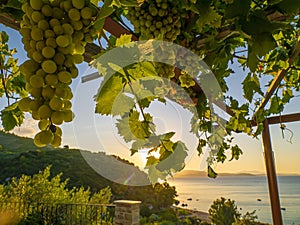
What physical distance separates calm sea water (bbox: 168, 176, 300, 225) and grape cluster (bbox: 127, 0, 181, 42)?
274 centimetres

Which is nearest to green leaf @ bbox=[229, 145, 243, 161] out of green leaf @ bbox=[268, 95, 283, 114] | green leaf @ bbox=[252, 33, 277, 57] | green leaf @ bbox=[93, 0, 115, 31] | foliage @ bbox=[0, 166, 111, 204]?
green leaf @ bbox=[268, 95, 283, 114]

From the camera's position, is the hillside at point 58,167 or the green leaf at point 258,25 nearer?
the green leaf at point 258,25

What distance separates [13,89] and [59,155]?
7.16m

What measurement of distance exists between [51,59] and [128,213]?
3831 mm

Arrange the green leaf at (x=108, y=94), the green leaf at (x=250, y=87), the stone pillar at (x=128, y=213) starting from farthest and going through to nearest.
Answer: the stone pillar at (x=128, y=213)
the green leaf at (x=250, y=87)
the green leaf at (x=108, y=94)

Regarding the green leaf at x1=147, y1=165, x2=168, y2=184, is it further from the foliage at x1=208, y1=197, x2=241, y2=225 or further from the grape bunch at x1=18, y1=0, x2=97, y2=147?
the foliage at x1=208, y1=197, x2=241, y2=225

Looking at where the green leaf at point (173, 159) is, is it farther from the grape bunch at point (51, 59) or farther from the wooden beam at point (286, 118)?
the wooden beam at point (286, 118)

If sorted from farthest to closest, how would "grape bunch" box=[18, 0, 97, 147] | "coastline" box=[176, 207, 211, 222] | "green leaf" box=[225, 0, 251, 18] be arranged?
1. "coastline" box=[176, 207, 211, 222]
2. "green leaf" box=[225, 0, 251, 18]
3. "grape bunch" box=[18, 0, 97, 147]

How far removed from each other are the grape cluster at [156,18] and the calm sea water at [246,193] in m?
2.74

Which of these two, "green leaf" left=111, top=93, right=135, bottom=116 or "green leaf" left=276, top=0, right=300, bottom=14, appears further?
"green leaf" left=111, top=93, right=135, bottom=116

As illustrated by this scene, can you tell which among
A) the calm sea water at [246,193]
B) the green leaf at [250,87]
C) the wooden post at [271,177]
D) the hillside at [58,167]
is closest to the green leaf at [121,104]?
the green leaf at [250,87]

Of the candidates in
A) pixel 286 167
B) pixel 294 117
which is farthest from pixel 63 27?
pixel 286 167

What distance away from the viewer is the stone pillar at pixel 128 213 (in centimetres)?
381

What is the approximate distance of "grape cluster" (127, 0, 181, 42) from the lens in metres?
0.66
